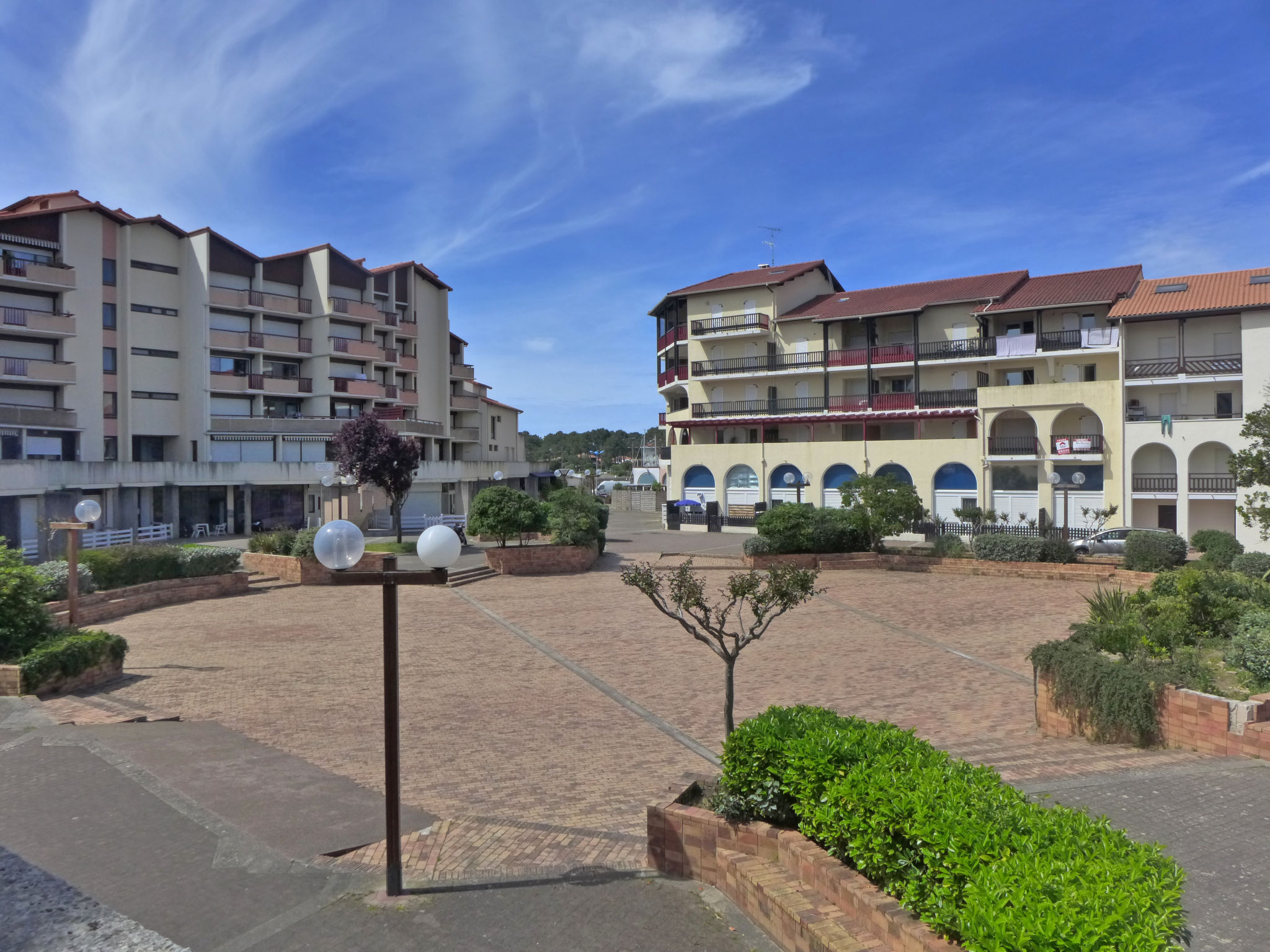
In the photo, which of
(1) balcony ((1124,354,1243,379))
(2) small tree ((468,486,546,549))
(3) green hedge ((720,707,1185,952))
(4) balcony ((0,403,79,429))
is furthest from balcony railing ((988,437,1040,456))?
(4) balcony ((0,403,79,429))

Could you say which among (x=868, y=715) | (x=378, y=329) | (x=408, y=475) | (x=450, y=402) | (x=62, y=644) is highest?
(x=378, y=329)

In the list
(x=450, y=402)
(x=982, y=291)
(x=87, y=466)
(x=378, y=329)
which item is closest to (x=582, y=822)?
(x=87, y=466)

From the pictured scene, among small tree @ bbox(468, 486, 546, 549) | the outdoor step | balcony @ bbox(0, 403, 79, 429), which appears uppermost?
balcony @ bbox(0, 403, 79, 429)

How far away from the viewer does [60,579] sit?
1770cm

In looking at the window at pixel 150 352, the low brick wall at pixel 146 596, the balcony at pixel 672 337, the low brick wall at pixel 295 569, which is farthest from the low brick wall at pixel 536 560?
the balcony at pixel 672 337

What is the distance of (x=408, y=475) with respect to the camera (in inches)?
1265

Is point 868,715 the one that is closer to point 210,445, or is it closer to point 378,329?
point 210,445

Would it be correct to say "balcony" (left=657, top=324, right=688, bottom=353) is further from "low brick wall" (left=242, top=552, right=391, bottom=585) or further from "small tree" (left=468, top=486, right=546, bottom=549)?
"low brick wall" (left=242, top=552, right=391, bottom=585)

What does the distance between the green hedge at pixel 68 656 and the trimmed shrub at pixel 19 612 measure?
10.2 inches

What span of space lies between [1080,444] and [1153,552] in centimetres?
1329

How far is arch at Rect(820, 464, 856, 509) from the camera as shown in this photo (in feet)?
140

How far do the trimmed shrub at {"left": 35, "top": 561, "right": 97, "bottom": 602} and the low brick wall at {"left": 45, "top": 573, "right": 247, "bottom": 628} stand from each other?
6.1 inches

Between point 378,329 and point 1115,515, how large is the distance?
3905 centimetres

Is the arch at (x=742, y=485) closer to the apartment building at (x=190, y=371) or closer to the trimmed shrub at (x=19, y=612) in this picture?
the apartment building at (x=190, y=371)
